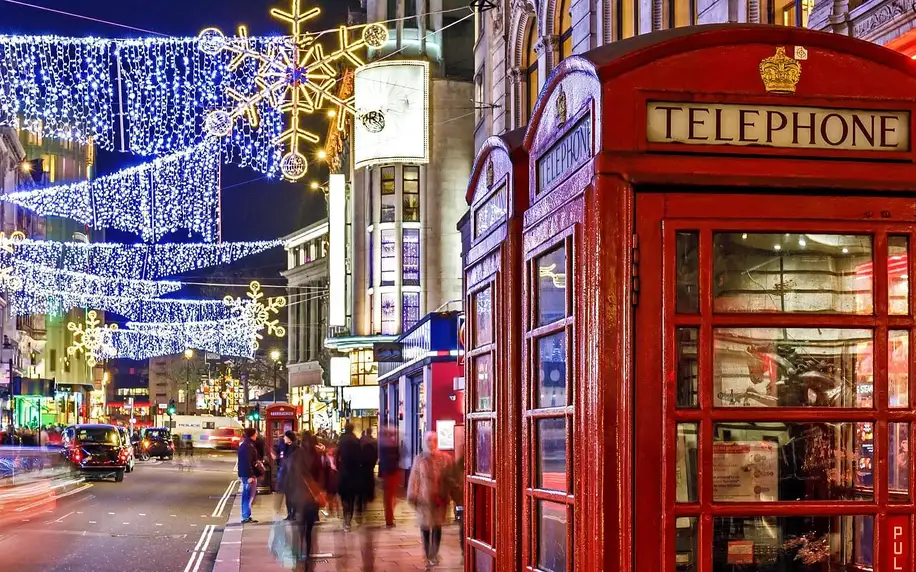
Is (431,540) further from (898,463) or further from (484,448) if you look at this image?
(898,463)

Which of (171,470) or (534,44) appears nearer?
(534,44)

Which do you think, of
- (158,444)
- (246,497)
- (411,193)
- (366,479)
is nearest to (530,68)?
(246,497)

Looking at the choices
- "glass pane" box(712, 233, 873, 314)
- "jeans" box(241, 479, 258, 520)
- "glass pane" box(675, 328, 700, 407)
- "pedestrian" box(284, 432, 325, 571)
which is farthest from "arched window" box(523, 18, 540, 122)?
"glass pane" box(675, 328, 700, 407)

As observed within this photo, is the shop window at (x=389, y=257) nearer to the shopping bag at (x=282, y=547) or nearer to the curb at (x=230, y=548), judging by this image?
the curb at (x=230, y=548)

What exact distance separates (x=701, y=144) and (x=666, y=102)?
0.71 feet

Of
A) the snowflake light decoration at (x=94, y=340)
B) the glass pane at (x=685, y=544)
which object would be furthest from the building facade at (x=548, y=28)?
the snowflake light decoration at (x=94, y=340)

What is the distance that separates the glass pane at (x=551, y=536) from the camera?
18.2 ft

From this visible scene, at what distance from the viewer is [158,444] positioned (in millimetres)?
67438

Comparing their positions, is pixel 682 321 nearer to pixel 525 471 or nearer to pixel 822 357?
pixel 822 357

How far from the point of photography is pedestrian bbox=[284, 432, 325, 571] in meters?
16.0

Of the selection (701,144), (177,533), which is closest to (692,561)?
(701,144)

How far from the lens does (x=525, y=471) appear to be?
619cm

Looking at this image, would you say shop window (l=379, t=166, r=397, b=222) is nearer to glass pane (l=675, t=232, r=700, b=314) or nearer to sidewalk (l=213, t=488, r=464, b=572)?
sidewalk (l=213, t=488, r=464, b=572)

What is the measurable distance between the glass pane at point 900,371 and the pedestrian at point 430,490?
10.6 metres
